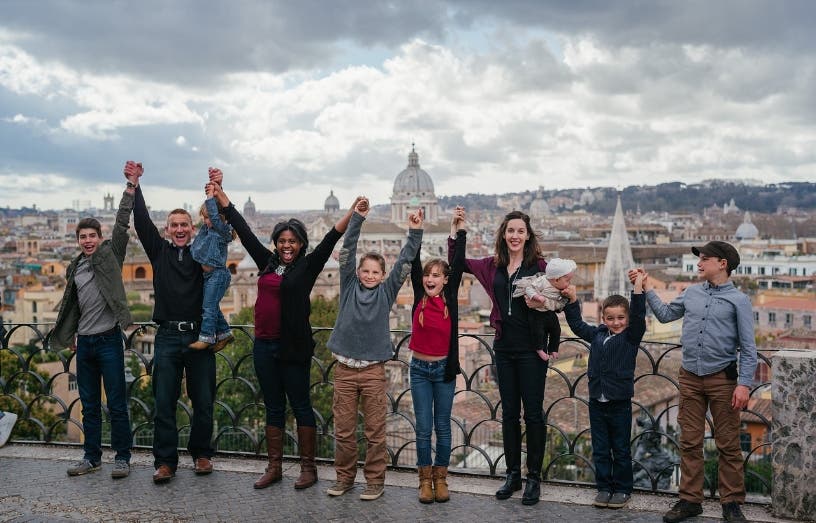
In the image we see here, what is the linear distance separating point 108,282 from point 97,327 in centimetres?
24

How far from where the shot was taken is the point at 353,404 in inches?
156

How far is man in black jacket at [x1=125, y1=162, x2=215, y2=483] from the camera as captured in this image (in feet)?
13.5

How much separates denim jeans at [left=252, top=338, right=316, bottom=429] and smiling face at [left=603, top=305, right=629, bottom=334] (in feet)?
4.91

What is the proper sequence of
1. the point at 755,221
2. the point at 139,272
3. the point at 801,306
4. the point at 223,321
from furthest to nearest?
the point at 755,221 → the point at 139,272 → the point at 801,306 → the point at 223,321

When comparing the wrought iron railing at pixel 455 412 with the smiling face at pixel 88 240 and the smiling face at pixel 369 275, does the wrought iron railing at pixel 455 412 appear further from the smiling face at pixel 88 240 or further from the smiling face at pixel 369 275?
the smiling face at pixel 88 240

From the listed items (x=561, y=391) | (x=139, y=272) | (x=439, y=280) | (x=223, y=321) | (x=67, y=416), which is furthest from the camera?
(x=139, y=272)

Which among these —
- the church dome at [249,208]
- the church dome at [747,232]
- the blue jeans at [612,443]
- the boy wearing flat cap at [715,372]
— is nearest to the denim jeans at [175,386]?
the blue jeans at [612,443]

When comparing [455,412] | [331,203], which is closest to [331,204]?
[331,203]

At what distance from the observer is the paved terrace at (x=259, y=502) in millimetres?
3705

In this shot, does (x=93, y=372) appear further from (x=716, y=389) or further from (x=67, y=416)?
(x=716, y=389)

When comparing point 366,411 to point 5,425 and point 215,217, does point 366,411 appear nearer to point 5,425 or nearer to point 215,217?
point 215,217

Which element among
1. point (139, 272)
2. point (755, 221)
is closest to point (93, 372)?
point (139, 272)

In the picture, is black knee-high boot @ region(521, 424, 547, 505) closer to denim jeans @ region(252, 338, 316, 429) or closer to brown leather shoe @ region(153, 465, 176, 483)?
denim jeans @ region(252, 338, 316, 429)

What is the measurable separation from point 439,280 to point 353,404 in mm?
745
